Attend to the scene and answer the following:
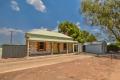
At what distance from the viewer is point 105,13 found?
133 ft

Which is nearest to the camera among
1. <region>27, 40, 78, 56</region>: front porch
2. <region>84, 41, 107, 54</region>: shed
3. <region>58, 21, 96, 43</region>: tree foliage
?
<region>27, 40, 78, 56</region>: front porch

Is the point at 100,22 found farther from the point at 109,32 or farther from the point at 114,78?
the point at 114,78

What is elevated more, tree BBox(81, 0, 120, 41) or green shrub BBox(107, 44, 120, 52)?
tree BBox(81, 0, 120, 41)

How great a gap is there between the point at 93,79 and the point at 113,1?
2661 centimetres

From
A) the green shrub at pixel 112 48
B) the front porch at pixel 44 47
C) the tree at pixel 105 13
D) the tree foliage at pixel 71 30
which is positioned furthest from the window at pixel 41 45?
the green shrub at pixel 112 48

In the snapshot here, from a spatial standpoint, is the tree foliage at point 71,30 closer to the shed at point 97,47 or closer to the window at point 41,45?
the shed at point 97,47

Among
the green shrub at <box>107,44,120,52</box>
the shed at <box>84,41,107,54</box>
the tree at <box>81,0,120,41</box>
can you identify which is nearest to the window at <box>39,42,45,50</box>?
the tree at <box>81,0,120,41</box>

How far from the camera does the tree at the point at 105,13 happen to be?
40.0m

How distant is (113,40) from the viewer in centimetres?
4375

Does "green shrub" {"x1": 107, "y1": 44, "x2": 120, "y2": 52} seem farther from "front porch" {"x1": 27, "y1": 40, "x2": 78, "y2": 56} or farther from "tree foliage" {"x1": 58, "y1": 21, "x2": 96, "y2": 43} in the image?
"front porch" {"x1": 27, "y1": 40, "x2": 78, "y2": 56}

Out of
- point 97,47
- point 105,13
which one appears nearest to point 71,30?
point 97,47

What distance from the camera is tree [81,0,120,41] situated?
4003 centimetres

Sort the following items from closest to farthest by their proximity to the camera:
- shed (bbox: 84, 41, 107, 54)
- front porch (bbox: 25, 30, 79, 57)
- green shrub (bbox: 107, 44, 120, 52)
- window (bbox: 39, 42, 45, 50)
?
front porch (bbox: 25, 30, 79, 57) → window (bbox: 39, 42, 45, 50) → shed (bbox: 84, 41, 107, 54) → green shrub (bbox: 107, 44, 120, 52)

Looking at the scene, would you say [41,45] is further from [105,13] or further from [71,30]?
[71,30]
